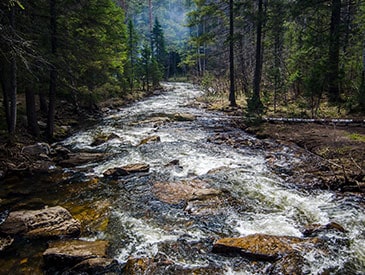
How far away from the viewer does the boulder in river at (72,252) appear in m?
4.41

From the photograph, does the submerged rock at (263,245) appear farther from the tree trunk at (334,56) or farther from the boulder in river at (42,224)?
the tree trunk at (334,56)

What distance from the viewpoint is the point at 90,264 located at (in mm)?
4293

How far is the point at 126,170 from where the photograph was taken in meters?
8.58

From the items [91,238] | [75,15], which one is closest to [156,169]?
[91,238]

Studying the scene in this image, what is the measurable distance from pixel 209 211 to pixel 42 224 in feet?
11.4

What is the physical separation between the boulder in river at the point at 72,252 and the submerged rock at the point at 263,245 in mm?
2039

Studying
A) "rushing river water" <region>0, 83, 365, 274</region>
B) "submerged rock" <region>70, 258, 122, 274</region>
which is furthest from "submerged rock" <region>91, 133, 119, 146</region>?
"submerged rock" <region>70, 258, 122, 274</region>

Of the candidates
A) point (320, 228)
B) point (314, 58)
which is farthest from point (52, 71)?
point (314, 58)

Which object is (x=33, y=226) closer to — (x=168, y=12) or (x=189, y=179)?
(x=189, y=179)

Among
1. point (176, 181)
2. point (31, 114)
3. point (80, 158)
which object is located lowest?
point (176, 181)

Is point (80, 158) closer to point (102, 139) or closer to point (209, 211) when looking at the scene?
point (102, 139)

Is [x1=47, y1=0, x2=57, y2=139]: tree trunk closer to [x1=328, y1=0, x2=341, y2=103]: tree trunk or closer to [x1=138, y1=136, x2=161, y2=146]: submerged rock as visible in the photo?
[x1=138, y1=136, x2=161, y2=146]: submerged rock

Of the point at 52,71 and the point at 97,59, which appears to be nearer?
the point at 52,71

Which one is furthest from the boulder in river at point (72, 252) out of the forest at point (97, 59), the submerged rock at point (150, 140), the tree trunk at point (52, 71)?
the tree trunk at point (52, 71)
